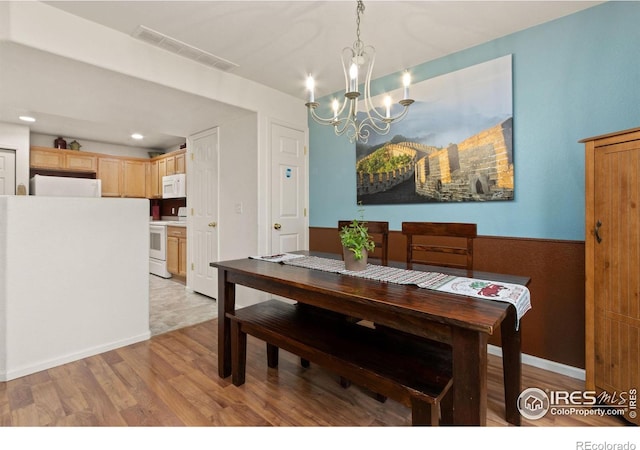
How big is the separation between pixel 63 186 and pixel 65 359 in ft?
11.9

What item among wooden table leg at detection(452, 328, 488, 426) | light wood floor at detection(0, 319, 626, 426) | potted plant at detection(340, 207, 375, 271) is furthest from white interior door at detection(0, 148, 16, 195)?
wooden table leg at detection(452, 328, 488, 426)

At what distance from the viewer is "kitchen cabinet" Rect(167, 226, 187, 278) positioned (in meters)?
4.55

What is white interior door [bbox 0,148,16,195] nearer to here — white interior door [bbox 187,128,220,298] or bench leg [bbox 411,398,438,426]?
white interior door [bbox 187,128,220,298]

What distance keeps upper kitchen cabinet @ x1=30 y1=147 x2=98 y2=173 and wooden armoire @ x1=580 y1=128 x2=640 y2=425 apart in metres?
6.38

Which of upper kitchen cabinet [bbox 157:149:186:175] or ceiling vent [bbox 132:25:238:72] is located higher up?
ceiling vent [bbox 132:25:238:72]

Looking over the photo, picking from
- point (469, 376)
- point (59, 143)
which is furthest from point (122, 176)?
point (469, 376)

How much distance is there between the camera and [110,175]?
5395 millimetres

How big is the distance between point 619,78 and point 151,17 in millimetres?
3057

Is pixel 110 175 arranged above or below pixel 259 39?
below

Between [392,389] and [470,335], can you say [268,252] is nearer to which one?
[392,389]

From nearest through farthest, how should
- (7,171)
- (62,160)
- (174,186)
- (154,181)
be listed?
(7,171), (62,160), (174,186), (154,181)

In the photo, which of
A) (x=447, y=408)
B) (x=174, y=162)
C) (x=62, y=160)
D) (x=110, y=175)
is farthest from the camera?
(x=110, y=175)

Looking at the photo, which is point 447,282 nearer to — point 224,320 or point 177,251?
point 224,320
